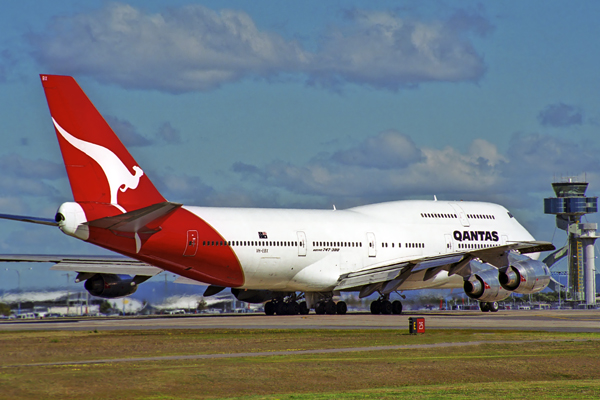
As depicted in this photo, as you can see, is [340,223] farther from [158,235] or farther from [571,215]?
[571,215]

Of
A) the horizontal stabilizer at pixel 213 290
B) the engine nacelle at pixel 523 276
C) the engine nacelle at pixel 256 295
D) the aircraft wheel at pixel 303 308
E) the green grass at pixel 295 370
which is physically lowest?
the green grass at pixel 295 370

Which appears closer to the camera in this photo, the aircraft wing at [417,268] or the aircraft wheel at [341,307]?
the aircraft wing at [417,268]

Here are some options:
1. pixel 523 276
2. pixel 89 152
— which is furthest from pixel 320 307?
pixel 89 152

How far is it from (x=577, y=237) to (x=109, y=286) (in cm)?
5884

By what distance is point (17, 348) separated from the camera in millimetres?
21438

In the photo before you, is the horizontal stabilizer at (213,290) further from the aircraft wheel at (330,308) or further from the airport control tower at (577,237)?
the airport control tower at (577,237)

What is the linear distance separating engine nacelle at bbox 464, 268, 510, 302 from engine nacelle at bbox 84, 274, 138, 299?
1609cm

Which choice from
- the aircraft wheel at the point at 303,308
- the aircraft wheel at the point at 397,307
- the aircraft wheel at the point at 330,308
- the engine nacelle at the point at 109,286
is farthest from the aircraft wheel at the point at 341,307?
the engine nacelle at the point at 109,286

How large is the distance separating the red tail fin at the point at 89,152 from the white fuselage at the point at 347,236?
4202 millimetres

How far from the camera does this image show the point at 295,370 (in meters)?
18.1

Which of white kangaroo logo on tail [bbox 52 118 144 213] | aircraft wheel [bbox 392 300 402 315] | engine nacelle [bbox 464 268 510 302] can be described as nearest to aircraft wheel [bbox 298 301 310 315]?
aircraft wheel [bbox 392 300 402 315]

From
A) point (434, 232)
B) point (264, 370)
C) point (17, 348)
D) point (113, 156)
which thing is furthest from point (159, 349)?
point (434, 232)

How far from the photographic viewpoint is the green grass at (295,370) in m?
15.4

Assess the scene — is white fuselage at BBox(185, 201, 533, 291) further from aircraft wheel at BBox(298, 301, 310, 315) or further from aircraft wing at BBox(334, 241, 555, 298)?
aircraft wheel at BBox(298, 301, 310, 315)
